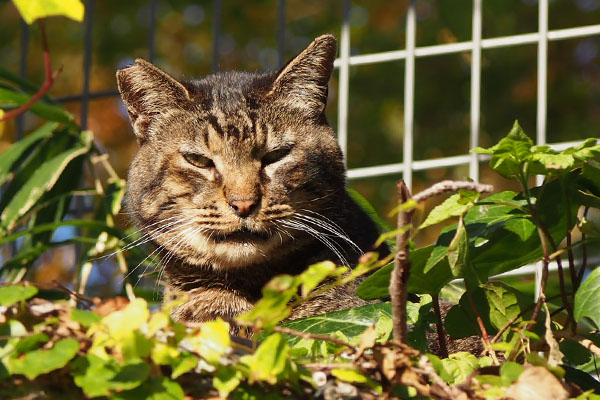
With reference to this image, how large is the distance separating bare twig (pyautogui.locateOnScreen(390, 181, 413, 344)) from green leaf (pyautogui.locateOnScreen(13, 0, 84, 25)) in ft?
1.34

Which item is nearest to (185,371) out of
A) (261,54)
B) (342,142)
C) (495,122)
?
(342,142)

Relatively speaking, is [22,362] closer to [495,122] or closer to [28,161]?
[28,161]

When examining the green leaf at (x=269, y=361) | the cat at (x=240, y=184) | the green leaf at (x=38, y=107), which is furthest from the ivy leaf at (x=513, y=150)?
the green leaf at (x=38, y=107)

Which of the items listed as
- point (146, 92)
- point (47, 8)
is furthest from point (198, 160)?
point (47, 8)

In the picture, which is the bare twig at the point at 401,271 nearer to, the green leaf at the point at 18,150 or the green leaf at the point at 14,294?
the green leaf at the point at 14,294

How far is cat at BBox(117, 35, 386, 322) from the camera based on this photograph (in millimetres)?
2045

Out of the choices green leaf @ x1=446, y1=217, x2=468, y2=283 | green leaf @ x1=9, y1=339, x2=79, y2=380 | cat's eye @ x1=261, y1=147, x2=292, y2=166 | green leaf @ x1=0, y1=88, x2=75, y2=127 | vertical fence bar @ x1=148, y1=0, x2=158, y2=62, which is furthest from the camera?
vertical fence bar @ x1=148, y1=0, x2=158, y2=62

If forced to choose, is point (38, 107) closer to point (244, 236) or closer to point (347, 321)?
point (244, 236)

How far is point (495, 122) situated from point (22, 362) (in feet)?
14.7

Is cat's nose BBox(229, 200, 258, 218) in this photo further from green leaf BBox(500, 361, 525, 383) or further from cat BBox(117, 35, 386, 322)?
green leaf BBox(500, 361, 525, 383)

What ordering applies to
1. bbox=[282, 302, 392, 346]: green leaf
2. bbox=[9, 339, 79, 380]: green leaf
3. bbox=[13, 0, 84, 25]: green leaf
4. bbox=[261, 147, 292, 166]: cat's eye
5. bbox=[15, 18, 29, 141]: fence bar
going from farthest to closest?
bbox=[15, 18, 29, 141]: fence bar → bbox=[261, 147, 292, 166]: cat's eye → bbox=[282, 302, 392, 346]: green leaf → bbox=[13, 0, 84, 25]: green leaf → bbox=[9, 339, 79, 380]: green leaf

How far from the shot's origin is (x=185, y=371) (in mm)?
967

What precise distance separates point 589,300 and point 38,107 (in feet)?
5.74

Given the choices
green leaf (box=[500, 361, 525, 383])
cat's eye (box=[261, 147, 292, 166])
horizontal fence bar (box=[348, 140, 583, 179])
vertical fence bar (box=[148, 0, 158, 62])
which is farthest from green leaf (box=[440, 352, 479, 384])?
vertical fence bar (box=[148, 0, 158, 62])
